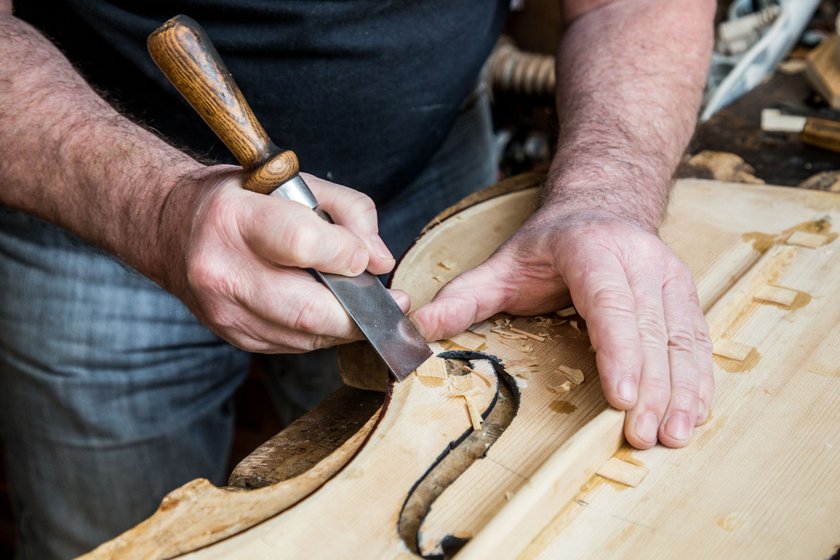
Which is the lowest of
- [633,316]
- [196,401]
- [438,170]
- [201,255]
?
[196,401]

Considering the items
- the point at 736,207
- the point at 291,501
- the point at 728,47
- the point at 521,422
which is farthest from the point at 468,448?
the point at 728,47

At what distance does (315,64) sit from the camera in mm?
1538

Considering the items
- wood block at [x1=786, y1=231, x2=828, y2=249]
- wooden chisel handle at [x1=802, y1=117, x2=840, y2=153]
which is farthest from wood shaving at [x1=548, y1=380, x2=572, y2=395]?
wooden chisel handle at [x1=802, y1=117, x2=840, y2=153]

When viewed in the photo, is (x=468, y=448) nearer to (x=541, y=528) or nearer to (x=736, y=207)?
(x=541, y=528)

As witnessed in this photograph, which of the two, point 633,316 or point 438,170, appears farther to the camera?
point 438,170

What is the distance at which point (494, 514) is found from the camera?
90cm

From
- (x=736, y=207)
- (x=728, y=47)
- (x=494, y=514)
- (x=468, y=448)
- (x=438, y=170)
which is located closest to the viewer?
(x=494, y=514)

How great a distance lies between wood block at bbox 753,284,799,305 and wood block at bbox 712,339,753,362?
0.40 ft

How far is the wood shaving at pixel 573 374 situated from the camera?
111 cm

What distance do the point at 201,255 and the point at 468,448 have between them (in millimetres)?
414

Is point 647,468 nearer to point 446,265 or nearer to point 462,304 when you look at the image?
point 462,304

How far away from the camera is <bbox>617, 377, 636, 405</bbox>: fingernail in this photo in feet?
3.28

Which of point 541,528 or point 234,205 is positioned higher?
point 234,205

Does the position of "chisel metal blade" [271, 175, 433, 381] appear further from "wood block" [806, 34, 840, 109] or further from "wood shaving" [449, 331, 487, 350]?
"wood block" [806, 34, 840, 109]
